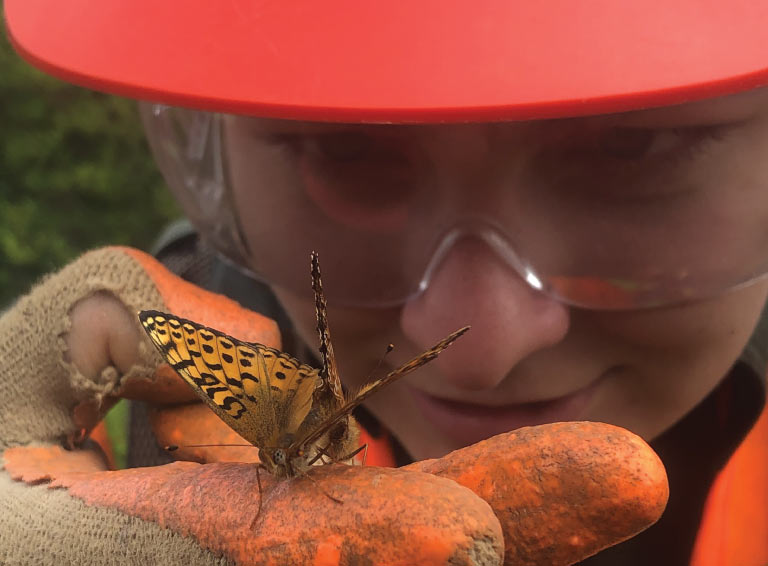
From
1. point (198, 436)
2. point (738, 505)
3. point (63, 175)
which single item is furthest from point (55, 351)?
point (63, 175)

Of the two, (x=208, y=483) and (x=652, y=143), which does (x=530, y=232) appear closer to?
(x=652, y=143)

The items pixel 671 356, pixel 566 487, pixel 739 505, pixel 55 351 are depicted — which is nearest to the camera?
pixel 566 487

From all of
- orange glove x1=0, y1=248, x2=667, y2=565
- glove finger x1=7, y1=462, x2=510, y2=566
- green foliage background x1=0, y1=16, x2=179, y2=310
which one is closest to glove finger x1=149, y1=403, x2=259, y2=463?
orange glove x1=0, y1=248, x2=667, y2=565

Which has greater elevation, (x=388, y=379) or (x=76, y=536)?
(x=388, y=379)

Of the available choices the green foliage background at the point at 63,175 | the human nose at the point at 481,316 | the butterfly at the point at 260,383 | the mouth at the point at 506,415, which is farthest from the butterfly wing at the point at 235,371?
the green foliage background at the point at 63,175

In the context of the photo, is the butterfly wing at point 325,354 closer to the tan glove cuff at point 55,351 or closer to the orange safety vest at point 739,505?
the tan glove cuff at point 55,351

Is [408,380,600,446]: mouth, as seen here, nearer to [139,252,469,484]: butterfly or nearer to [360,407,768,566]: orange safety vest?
[360,407,768,566]: orange safety vest
